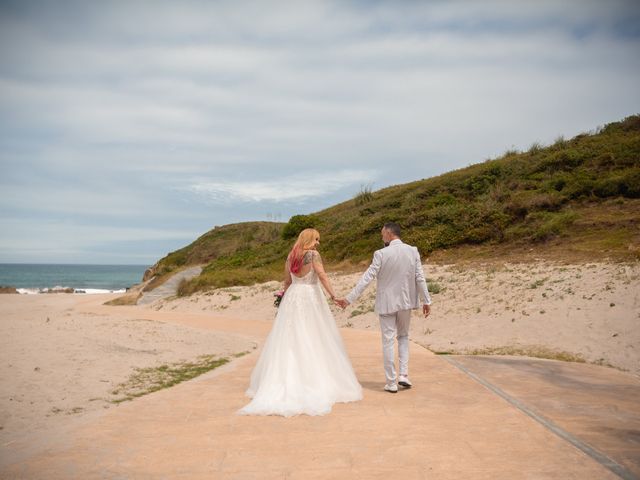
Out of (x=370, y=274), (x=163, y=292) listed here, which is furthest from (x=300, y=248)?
(x=163, y=292)

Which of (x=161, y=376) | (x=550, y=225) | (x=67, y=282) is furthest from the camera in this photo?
(x=67, y=282)

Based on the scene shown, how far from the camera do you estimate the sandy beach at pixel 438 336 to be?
852 cm

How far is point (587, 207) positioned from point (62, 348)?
24.0m

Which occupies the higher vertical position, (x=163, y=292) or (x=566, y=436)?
(x=163, y=292)

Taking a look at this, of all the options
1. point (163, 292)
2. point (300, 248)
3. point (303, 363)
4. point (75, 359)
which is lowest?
point (75, 359)

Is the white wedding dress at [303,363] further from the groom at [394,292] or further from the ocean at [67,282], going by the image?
the ocean at [67,282]

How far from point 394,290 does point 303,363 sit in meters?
1.73

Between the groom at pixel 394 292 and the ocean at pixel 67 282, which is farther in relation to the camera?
the ocean at pixel 67 282

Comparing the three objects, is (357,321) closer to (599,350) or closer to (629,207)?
(599,350)

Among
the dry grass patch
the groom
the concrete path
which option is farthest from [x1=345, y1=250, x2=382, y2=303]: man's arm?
the concrete path

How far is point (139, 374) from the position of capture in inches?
408

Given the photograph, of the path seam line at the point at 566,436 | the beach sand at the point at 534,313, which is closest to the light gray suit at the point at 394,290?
the path seam line at the point at 566,436

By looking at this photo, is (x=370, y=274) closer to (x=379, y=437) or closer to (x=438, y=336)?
(x=379, y=437)

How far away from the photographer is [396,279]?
857cm
